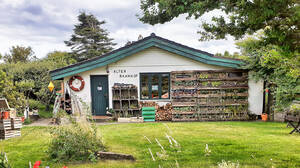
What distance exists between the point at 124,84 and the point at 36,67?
787cm

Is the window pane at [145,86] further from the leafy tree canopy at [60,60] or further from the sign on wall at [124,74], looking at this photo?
the leafy tree canopy at [60,60]

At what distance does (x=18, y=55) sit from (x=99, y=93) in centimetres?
2204

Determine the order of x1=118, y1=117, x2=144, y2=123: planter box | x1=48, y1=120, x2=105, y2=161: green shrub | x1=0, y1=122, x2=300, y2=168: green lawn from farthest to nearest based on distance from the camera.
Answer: x1=118, y1=117, x2=144, y2=123: planter box < x1=48, y1=120, x2=105, y2=161: green shrub < x1=0, y1=122, x2=300, y2=168: green lawn

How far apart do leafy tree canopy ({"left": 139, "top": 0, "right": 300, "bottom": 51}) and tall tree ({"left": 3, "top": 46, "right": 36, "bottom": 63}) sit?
91.9 feet

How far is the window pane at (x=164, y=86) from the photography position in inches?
407

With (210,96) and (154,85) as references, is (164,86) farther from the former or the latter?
(210,96)

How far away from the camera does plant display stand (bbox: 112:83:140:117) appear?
33.4 ft

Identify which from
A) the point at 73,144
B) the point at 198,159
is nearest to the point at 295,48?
the point at 198,159

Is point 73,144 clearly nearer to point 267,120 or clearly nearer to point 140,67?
point 140,67

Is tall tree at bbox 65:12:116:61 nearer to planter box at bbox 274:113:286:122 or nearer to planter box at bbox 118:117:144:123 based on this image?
planter box at bbox 118:117:144:123

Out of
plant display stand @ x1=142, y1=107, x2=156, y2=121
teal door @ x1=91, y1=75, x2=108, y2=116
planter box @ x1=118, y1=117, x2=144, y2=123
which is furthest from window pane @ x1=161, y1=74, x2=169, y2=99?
teal door @ x1=91, y1=75, x2=108, y2=116

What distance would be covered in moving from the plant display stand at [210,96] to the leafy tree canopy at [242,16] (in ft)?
20.8

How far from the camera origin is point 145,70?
10273mm

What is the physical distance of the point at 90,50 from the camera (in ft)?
97.4
